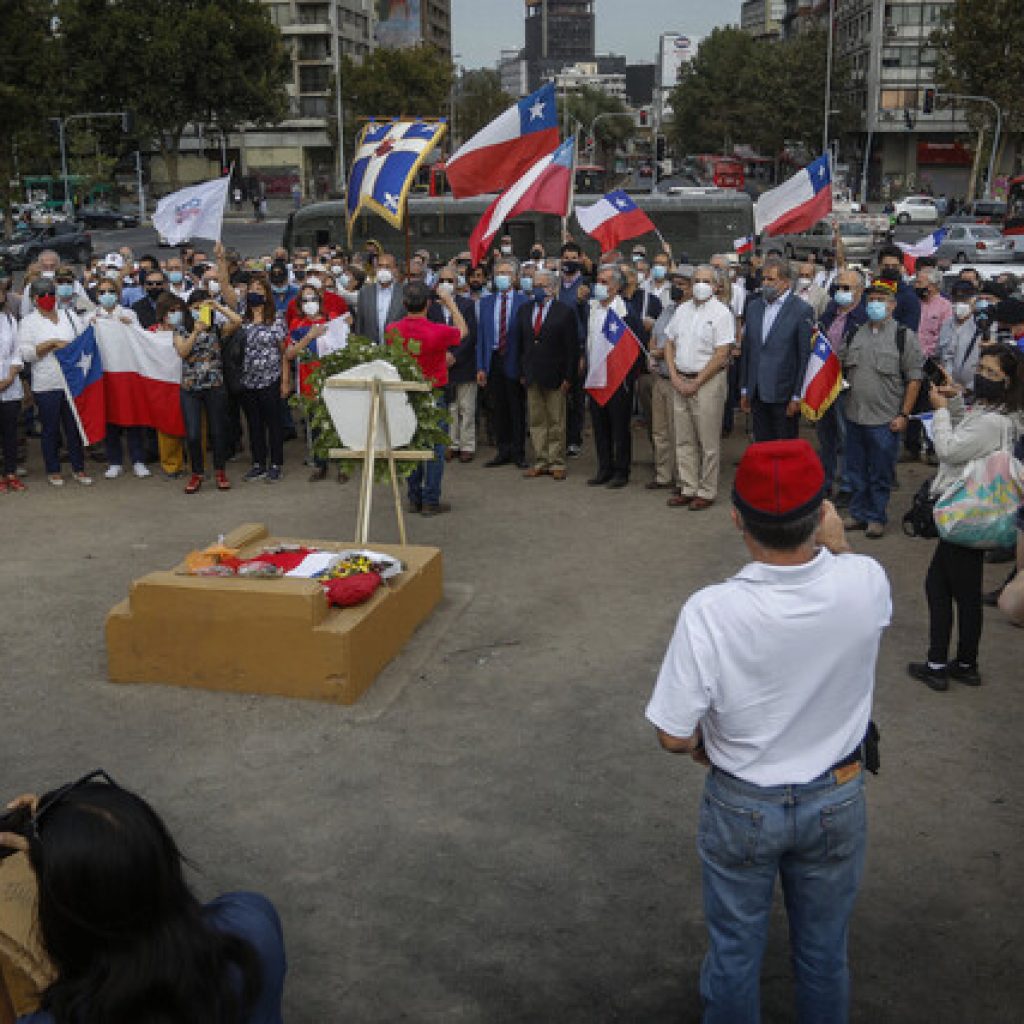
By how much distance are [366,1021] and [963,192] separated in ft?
288

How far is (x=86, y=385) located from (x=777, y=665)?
1002cm

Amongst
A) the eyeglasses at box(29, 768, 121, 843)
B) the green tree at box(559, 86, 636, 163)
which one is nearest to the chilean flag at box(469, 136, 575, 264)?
the eyeglasses at box(29, 768, 121, 843)

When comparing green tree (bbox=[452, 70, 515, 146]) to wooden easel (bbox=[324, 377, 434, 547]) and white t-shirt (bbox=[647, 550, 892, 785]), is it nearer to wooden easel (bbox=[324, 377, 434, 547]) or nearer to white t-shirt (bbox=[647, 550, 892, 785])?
wooden easel (bbox=[324, 377, 434, 547])

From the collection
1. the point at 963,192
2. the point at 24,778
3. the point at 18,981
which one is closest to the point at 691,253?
the point at 24,778

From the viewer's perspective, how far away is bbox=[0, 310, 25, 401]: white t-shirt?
11.0 m

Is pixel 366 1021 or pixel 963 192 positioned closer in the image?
pixel 366 1021

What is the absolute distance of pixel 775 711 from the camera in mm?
3217

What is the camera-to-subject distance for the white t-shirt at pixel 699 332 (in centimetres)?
1031

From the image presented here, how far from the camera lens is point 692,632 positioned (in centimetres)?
316

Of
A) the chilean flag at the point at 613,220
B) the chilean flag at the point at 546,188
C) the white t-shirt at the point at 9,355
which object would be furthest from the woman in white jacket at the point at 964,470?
the white t-shirt at the point at 9,355

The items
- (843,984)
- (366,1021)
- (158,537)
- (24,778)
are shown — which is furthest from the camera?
(158,537)

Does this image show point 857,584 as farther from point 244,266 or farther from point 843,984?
point 244,266

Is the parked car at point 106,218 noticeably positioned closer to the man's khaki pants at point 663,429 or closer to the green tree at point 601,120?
the man's khaki pants at point 663,429

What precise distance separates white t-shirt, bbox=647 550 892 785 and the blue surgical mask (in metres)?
6.39
